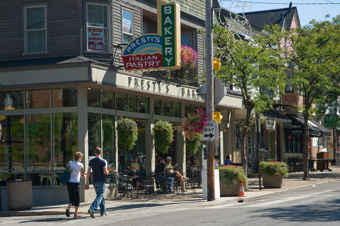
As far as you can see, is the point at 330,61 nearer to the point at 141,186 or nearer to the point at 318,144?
the point at 141,186

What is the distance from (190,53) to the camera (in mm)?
24953

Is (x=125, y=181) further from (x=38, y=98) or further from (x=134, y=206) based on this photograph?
(x=38, y=98)

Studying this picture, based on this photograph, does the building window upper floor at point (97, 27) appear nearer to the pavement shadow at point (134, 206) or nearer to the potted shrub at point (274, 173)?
the pavement shadow at point (134, 206)

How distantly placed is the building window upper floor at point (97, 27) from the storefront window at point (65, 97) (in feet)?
5.51

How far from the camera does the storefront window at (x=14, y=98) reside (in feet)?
67.6

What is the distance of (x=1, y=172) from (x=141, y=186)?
17.6 feet

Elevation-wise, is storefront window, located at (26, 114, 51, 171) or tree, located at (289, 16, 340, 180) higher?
tree, located at (289, 16, 340, 180)

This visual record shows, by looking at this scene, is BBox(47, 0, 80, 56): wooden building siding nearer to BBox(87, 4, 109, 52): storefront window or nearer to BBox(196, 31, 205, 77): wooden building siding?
BBox(87, 4, 109, 52): storefront window

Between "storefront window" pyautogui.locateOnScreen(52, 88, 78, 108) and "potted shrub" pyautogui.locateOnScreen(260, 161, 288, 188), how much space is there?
914 cm

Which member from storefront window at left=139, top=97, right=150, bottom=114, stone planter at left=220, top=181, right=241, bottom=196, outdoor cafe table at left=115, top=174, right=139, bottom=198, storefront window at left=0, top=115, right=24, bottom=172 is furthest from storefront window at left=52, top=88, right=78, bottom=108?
stone planter at left=220, top=181, right=241, bottom=196

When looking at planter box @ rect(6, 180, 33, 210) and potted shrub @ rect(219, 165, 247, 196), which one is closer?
planter box @ rect(6, 180, 33, 210)

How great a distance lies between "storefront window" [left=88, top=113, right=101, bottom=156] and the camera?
20250mm

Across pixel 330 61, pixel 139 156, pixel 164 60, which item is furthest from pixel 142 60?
pixel 330 61

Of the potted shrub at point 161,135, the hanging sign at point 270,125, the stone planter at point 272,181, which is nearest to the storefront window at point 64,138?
the potted shrub at point 161,135
